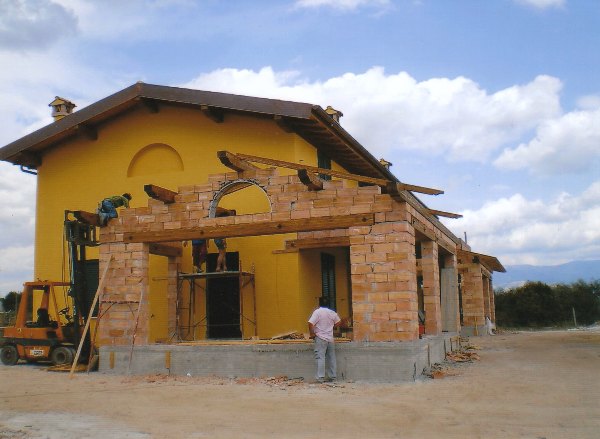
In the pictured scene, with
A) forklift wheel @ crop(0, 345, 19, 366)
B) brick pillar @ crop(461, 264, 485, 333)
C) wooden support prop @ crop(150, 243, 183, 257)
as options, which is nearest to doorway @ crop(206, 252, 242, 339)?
wooden support prop @ crop(150, 243, 183, 257)

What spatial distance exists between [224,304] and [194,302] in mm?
813

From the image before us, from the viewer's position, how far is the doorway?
15047mm

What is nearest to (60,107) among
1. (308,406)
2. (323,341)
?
(323,341)

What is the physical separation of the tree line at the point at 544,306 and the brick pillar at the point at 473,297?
42.9ft

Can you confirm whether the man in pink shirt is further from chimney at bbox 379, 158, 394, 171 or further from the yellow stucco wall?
chimney at bbox 379, 158, 394, 171

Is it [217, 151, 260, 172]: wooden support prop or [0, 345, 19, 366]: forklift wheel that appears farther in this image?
[0, 345, 19, 366]: forklift wheel

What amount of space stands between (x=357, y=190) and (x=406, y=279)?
1926mm

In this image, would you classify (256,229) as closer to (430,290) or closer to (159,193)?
(159,193)

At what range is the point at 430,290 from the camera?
13664 millimetres

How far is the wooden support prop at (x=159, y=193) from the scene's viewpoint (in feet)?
39.9

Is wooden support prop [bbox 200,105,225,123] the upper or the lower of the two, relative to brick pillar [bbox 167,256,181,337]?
upper

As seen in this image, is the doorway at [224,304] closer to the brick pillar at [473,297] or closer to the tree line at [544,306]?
the brick pillar at [473,297]

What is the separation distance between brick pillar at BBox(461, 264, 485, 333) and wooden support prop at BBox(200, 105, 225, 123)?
12103 mm

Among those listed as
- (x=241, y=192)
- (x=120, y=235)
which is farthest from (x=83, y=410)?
(x=241, y=192)
